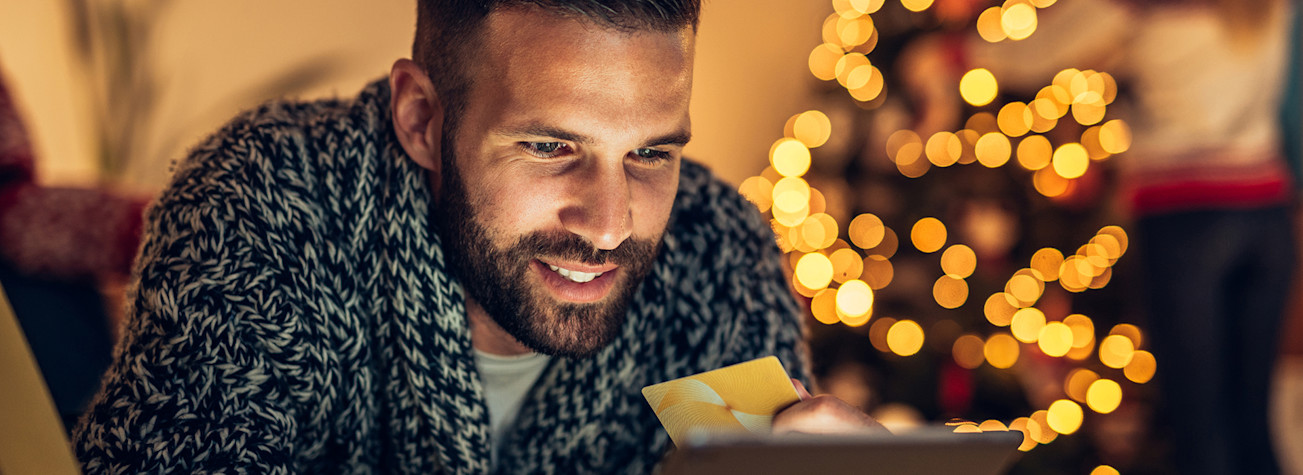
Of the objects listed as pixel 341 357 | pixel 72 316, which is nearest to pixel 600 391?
pixel 341 357

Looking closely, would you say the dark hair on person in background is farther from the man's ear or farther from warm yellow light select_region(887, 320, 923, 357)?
warm yellow light select_region(887, 320, 923, 357)

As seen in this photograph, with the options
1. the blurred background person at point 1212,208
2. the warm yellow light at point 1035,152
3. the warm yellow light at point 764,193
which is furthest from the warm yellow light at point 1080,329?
the warm yellow light at point 764,193

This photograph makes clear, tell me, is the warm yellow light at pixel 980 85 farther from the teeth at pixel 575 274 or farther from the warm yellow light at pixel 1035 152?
the teeth at pixel 575 274

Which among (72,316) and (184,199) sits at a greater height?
(184,199)

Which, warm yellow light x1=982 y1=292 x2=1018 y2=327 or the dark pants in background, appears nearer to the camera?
the dark pants in background

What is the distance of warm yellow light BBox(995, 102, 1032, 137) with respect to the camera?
2.53 meters

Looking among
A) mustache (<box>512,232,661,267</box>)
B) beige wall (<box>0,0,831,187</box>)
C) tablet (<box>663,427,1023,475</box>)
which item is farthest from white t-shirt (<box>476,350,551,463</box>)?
beige wall (<box>0,0,831,187</box>)

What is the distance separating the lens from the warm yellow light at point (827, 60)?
112 inches

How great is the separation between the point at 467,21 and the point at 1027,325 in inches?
83.0

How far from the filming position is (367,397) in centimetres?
109

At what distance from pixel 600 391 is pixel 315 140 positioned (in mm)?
506

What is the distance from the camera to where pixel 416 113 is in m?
1.10

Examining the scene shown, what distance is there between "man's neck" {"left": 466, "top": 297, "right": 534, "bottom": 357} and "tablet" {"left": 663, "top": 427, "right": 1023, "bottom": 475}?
546 mm

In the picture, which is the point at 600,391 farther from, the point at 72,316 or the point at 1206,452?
the point at 1206,452
